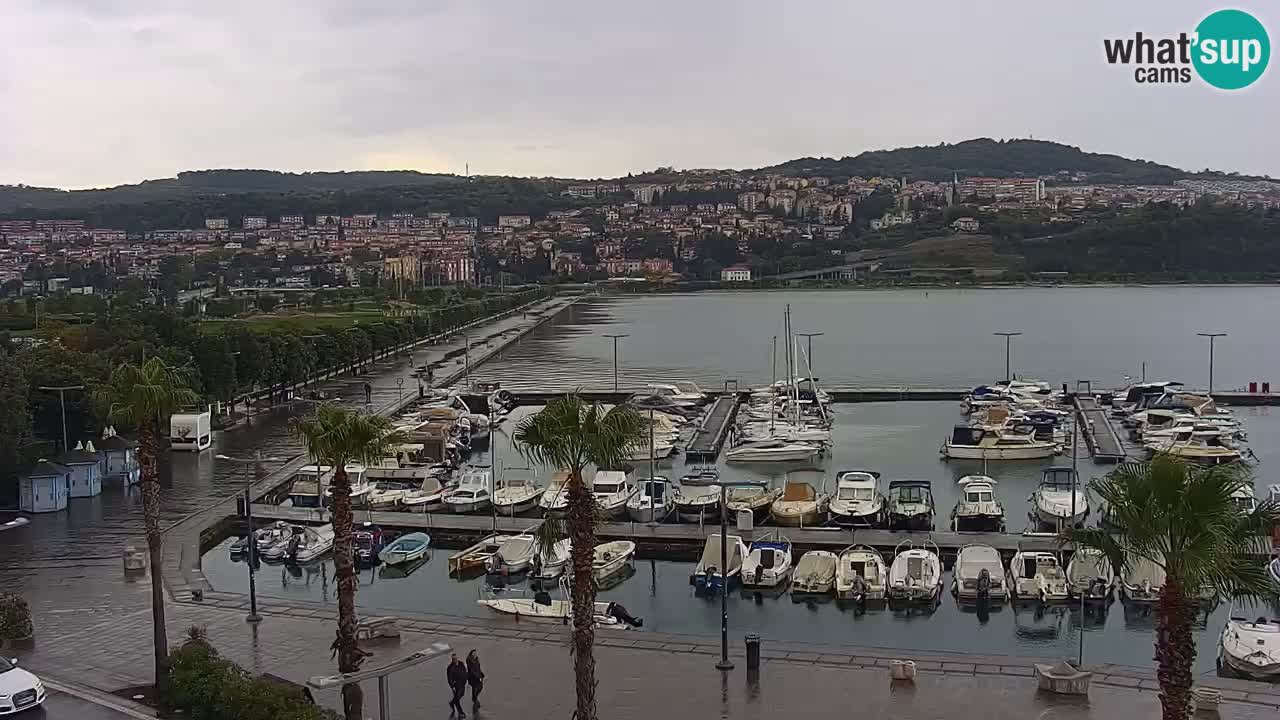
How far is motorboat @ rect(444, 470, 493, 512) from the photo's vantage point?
22.2 metres

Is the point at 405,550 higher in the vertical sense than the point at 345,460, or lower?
lower

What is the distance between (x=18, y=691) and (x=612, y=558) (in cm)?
958

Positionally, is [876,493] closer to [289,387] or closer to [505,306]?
[289,387]

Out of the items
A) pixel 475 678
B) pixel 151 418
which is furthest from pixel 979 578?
pixel 151 418

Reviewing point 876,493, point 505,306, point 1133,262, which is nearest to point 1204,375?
point 876,493

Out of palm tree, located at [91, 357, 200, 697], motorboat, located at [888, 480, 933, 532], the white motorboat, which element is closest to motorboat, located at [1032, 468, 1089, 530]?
motorboat, located at [888, 480, 933, 532]

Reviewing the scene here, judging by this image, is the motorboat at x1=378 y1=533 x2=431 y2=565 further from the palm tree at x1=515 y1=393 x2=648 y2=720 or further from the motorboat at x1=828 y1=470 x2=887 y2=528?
the palm tree at x1=515 y1=393 x2=648 y2=720

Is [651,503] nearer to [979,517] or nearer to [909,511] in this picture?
[909,511]

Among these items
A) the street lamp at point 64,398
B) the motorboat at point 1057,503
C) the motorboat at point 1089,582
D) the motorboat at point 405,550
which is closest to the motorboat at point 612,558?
the motorboat at point 405,550

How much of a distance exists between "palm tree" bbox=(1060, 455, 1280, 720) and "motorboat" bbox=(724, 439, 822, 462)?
22092 millimetres

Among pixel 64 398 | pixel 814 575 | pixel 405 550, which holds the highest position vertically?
pixel 64 398

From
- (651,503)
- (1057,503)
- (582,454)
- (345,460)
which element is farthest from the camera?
(651,503)

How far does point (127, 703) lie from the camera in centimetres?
1029

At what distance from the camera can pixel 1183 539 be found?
6570mm
